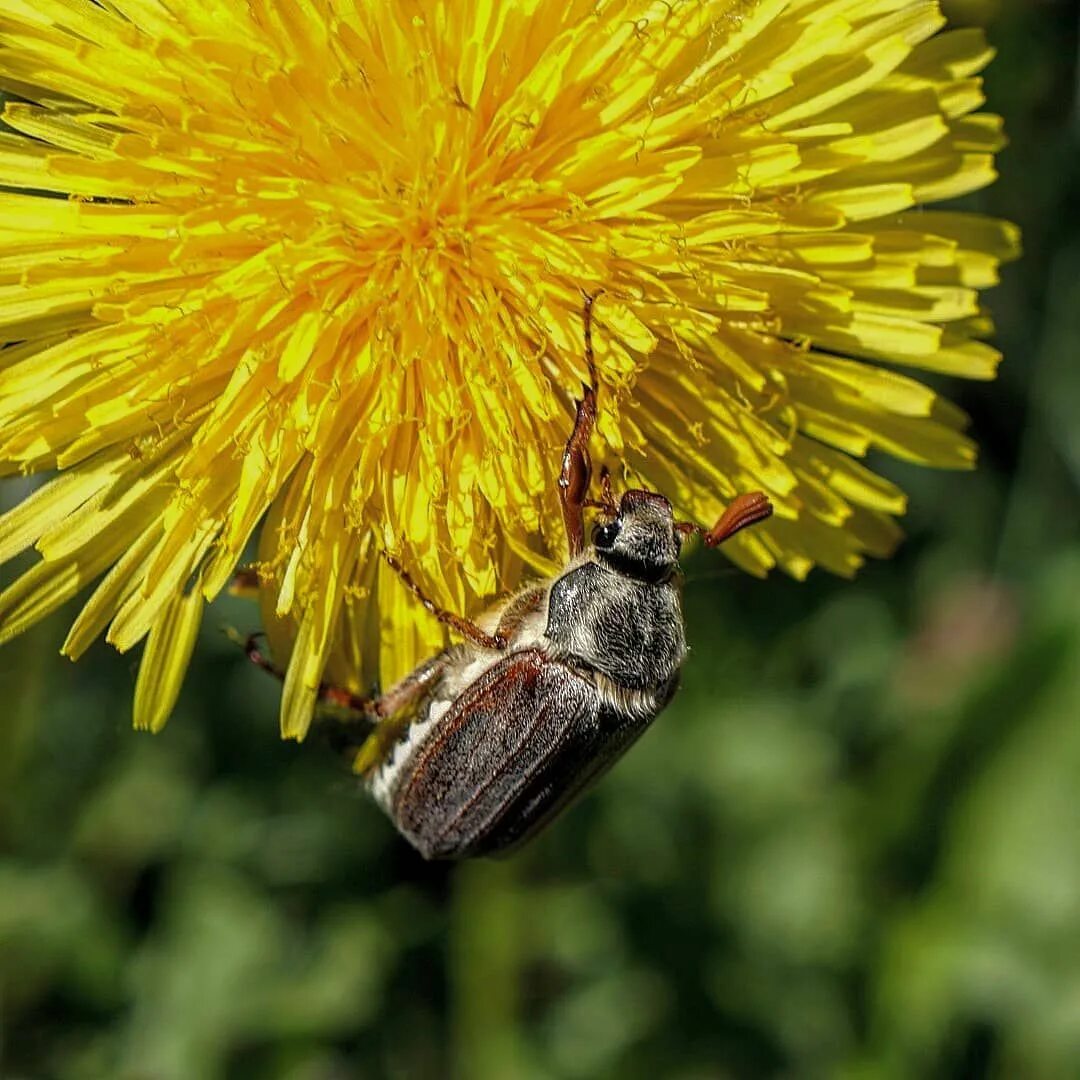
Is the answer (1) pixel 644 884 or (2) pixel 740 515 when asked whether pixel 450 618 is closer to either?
(2) pixel 740 515

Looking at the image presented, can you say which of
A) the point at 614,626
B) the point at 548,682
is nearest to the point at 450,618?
the point at 548,682

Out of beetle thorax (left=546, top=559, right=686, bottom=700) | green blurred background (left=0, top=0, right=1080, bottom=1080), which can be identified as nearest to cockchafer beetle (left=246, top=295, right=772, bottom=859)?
beetle thorax (left=546, top=559, right=686, bottom=700)

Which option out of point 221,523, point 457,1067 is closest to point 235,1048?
point 457,1067

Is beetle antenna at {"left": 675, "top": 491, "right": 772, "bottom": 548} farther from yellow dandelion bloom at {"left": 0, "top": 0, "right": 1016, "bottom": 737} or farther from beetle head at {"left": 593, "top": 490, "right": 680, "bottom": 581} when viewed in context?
yellow dandelion bloom at {"left": 0, "top": 0, "right": 1016, "bottom": 737}

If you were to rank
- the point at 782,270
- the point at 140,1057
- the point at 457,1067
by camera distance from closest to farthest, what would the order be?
the point at 782,270, the point at 140,1057, the point at 457,1067

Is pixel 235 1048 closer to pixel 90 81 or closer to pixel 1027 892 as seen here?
pixel 1027 892

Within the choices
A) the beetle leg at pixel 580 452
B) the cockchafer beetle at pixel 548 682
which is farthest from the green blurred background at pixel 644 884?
the beetle leg at pixel 580 452
